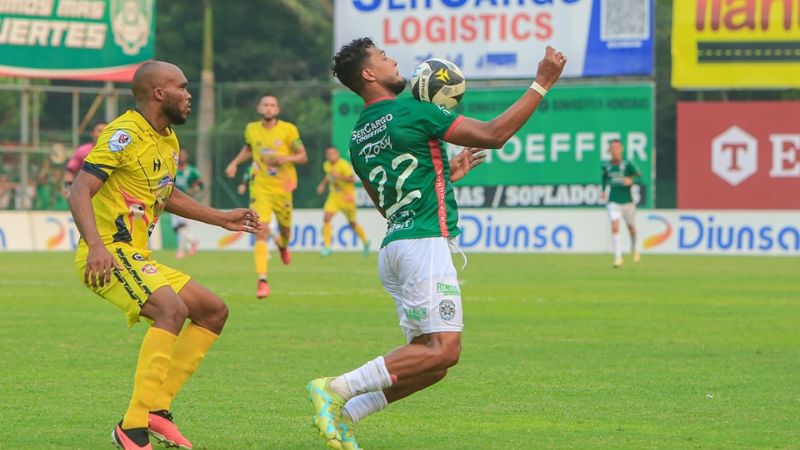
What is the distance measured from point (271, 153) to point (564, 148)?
57.8 feet

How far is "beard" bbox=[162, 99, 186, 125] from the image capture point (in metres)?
8.01

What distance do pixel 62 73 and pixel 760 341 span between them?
2816 cm

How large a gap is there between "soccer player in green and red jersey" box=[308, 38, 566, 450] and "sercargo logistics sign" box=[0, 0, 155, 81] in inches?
1249

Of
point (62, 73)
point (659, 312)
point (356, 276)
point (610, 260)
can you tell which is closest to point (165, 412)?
point (659, 312)

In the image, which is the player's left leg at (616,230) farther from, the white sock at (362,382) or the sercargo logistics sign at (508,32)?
the white sock at (362,382)

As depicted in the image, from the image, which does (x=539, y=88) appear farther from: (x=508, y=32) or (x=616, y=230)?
(x=508, y=32)

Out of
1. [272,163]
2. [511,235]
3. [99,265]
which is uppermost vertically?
[272,163]

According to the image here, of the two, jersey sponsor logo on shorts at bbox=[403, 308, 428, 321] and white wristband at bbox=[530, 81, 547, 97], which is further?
jersey sponsor logo on shorts at bbox=[403, 308, 428, 321]

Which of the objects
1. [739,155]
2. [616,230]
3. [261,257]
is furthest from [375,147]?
[739,155]

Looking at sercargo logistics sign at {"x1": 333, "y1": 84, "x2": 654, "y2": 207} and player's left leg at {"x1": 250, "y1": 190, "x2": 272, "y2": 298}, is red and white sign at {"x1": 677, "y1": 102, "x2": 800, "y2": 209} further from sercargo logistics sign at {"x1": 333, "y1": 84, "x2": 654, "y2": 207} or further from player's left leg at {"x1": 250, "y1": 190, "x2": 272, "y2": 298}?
player's left leg at {"x1": 250, "y1": 190, "x2": 272, "y2": 298}

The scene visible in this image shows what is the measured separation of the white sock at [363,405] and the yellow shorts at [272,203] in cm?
1177

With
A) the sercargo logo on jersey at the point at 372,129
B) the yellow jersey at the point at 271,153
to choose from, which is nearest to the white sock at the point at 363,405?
the sercargo logo on jersey at the point at 372,129

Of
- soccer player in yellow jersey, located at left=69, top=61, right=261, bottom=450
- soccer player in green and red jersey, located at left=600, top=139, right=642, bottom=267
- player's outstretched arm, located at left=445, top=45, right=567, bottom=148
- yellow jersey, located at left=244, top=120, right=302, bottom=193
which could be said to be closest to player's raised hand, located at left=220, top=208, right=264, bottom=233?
Answer: soccer player in yellow jersey, located at left=69, top=61, right=261, bottom=450

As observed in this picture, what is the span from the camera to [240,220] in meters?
8.51
